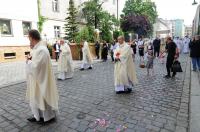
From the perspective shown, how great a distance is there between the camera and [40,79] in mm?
4426

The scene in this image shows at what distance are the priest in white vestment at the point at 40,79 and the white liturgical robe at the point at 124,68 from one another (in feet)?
8.75

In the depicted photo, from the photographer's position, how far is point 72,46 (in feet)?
63.3

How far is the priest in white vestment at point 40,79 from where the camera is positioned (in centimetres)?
438

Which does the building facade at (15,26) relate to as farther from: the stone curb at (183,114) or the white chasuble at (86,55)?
the stone curb at (183,114)

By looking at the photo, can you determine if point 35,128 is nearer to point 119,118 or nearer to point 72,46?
point 119,118

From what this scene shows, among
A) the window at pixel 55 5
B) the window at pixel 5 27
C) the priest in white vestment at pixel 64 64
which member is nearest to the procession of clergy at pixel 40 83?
the priest in white vestment at pixel 64 64

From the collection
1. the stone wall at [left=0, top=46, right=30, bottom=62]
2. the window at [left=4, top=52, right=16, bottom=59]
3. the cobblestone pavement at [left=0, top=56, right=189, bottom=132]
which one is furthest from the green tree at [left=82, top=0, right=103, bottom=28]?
the cobblestone pavement at [left=0, top=56, right=189, bottom=132]

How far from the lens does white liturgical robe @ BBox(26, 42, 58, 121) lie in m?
4.38

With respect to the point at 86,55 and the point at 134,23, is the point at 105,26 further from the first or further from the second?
the point at 86,55

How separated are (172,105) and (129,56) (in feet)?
→ 6.70

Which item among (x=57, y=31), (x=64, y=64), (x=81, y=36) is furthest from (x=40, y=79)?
(x=57, y=31)

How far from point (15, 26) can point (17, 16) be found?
0.93 meters

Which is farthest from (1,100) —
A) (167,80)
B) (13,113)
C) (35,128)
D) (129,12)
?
(129,12)

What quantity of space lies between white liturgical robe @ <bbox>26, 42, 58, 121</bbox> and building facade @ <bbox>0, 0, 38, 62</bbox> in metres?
14.9
